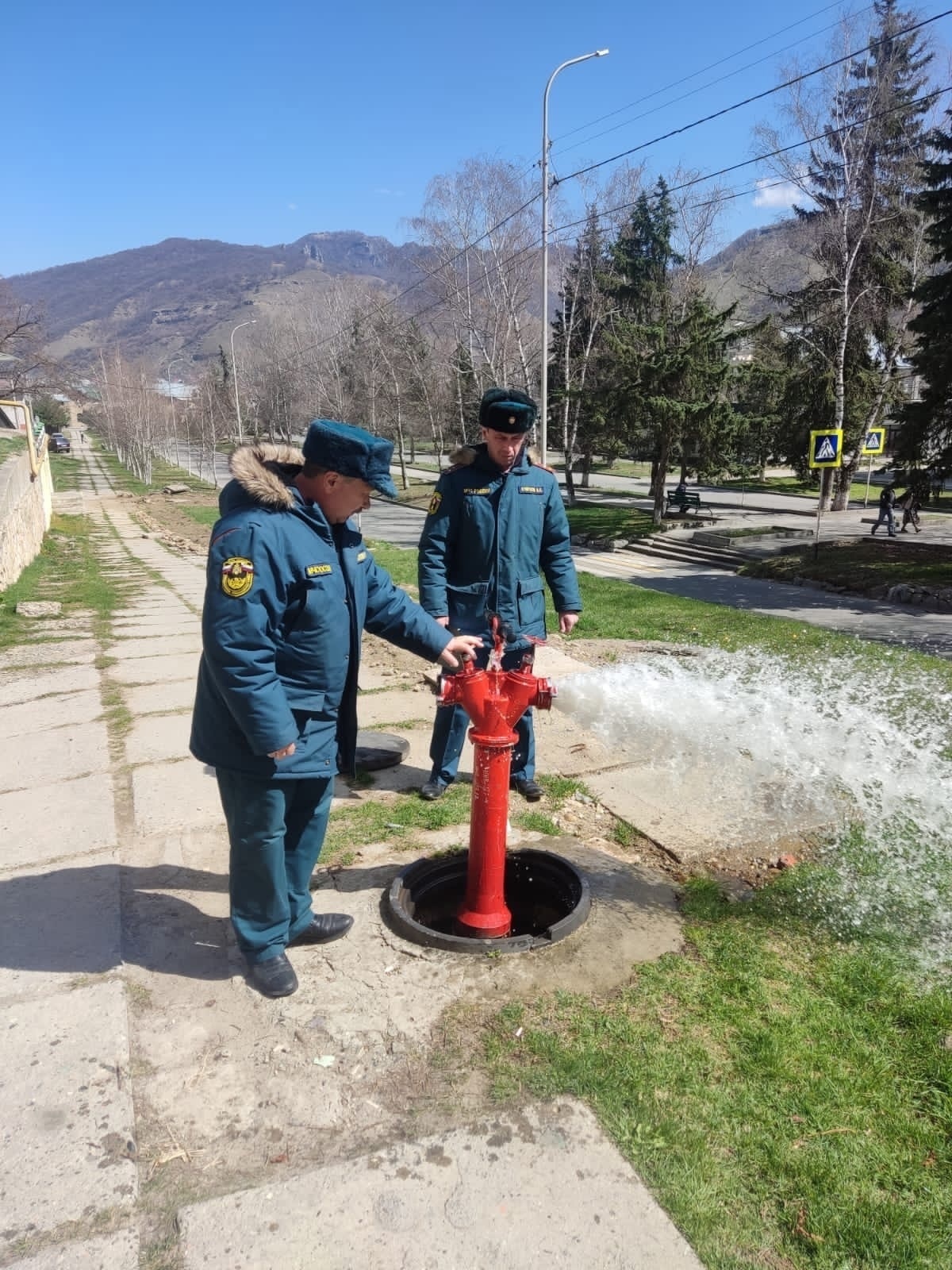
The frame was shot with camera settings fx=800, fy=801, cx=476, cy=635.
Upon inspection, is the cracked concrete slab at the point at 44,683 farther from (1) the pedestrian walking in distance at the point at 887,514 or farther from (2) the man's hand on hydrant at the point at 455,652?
(1) the pedestrian walking in distance at the point at 887,514

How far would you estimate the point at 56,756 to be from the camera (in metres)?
4.48

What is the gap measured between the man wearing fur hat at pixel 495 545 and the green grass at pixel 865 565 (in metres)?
11.5

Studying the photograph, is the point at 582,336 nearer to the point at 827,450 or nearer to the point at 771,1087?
the point at 827,450

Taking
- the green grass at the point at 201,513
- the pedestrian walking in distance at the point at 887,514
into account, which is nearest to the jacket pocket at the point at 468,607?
the pedestrian walking in distance at the point at 887,514

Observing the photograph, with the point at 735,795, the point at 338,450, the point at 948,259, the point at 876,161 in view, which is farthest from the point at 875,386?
the point at 338,450

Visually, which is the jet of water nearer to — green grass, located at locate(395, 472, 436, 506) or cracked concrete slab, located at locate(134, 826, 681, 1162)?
cracked concrete slab, located at locate(134, 826, 681, 1162)

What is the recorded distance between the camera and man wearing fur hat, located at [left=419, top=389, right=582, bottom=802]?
3.59 meters

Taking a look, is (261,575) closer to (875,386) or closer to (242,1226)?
(242,1226)

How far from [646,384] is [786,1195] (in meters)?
21.9

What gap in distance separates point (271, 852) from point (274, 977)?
1.36 ft

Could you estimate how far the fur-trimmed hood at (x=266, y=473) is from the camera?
2232 mm

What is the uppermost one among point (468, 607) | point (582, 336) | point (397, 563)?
point (582, 336)

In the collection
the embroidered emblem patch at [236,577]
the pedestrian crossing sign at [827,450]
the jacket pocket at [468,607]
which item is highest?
the pedestrian crossing sign at [827,450]

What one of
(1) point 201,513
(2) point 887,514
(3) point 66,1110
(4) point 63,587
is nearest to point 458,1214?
(3) point 66,1110
